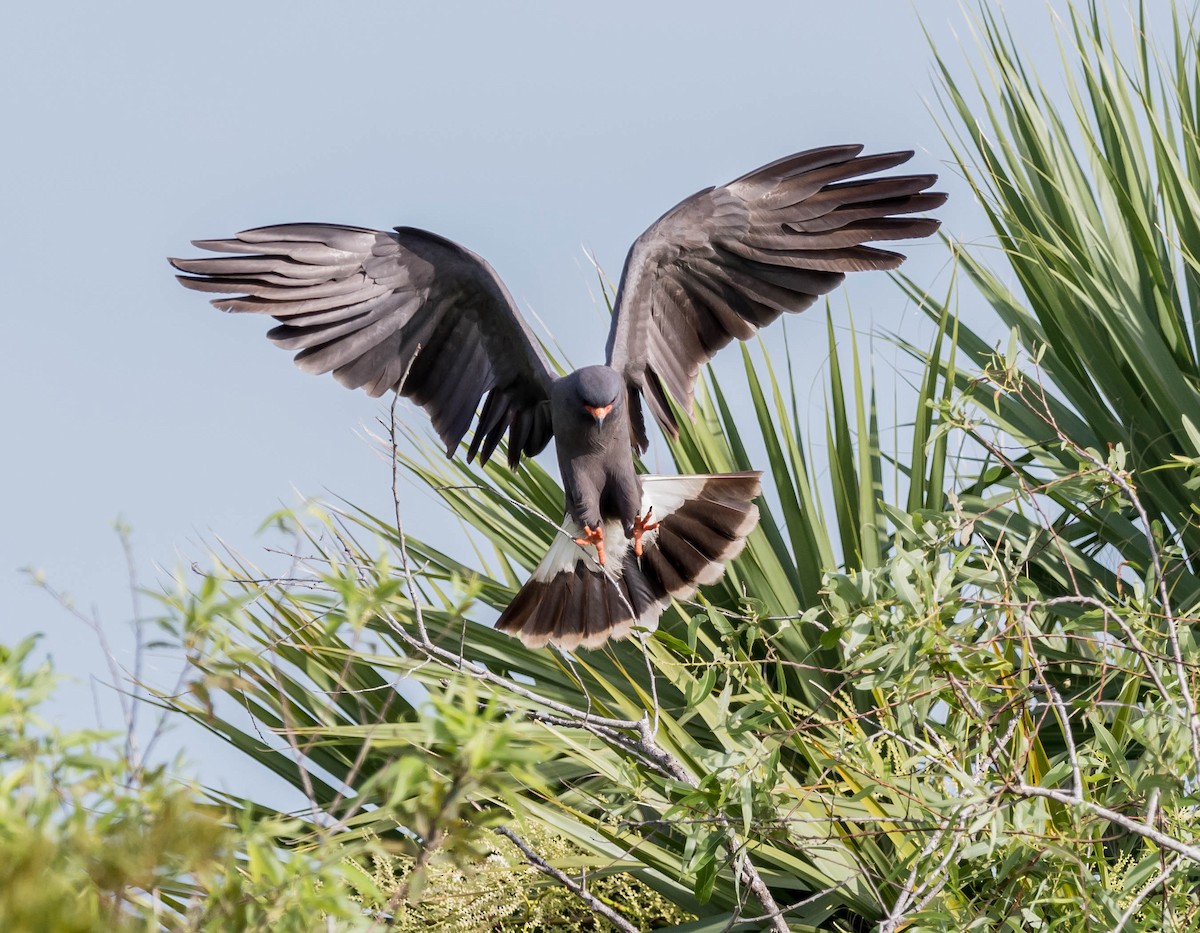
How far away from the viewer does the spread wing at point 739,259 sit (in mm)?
4293

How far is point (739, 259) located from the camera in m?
4.46

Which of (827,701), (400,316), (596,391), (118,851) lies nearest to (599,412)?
(596,391)

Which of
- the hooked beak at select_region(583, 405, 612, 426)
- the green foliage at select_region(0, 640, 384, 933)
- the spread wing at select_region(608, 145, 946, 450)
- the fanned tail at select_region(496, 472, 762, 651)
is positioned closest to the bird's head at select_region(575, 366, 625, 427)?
the hooked beak at select_region(583, 405, 612, 426)

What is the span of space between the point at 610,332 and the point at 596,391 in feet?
1.31

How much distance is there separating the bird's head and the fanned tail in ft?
1.29

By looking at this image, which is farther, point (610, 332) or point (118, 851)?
point (610, 332)

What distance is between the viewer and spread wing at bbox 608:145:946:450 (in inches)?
169

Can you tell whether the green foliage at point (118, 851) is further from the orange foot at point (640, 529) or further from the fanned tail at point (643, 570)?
the orange foot at point (640, 529)

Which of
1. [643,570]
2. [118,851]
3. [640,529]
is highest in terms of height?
[118,851]

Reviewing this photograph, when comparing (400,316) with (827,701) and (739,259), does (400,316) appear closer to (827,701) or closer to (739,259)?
(739,259)

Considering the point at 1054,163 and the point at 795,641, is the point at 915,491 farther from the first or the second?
the point at 1054,163

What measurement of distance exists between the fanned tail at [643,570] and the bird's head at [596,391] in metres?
0.39

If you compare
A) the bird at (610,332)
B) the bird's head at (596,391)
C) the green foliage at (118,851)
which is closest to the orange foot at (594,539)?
the bird at (610,332)

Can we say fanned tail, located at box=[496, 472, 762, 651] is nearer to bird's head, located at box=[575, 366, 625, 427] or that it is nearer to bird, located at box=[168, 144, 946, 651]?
bird, located at box=[168, 144, 946, 651]
